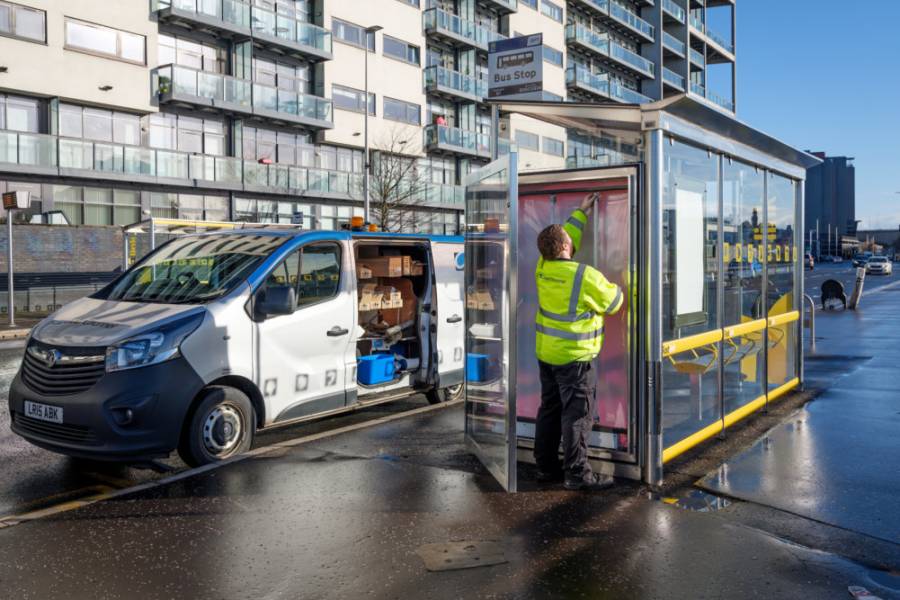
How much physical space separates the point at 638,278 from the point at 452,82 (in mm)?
38481

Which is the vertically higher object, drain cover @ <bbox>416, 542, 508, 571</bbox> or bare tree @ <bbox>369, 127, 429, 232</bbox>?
bare tree @ <bbox>369, 127, 429, 232</bbox>

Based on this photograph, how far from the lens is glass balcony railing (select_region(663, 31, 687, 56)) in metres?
Result: 62.2

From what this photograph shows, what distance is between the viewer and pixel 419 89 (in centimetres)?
4175

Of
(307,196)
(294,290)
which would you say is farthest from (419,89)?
(294,290)

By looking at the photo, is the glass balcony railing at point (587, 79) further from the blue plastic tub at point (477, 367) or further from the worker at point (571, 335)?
the worker at point (571, 335)

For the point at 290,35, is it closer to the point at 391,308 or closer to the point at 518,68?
the point at 518,68

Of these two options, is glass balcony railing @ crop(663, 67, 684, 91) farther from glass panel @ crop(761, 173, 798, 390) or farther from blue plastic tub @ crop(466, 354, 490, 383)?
blue plastic tub @ crop(466, 354, 490, 383)

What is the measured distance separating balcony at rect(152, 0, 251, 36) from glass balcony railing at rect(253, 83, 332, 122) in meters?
2.36

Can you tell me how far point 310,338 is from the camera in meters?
7.10

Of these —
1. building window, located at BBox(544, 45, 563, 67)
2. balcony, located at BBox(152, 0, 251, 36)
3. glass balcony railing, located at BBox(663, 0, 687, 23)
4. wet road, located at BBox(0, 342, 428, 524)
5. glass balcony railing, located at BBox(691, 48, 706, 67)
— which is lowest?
wet road, located at BBox(0, 342, 428, 524)

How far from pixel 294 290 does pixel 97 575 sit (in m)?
3.09

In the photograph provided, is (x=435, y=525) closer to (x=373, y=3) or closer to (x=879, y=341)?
(x=879, y=341)

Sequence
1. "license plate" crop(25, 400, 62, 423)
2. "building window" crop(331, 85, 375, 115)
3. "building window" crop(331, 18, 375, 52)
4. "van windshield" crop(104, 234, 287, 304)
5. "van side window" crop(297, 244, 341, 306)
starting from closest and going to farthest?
"license plate" crop(25, 400, 62, 423) → "van windshield" crop(104, 234, 287, 304) → "van side window" crop(297, 244, 341, 306) → "building window" crop(331, 18, 375, 52) → "building window" crop(331, 85, 375, 115)

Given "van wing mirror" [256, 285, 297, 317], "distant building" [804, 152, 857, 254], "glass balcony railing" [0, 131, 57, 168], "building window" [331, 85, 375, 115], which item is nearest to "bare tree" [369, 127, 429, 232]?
"building window" [331, 85, 375, 115]
